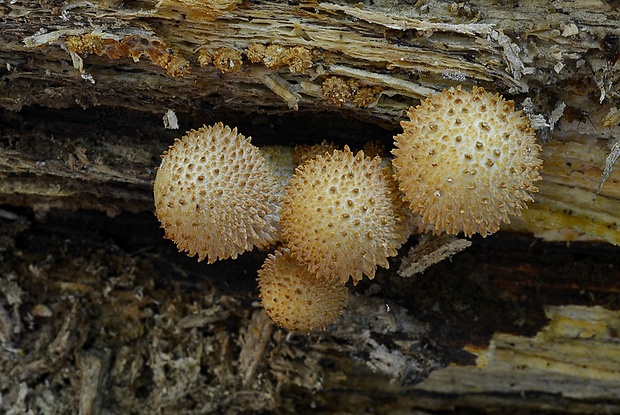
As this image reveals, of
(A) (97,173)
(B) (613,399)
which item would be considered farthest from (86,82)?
(B) (613,399)

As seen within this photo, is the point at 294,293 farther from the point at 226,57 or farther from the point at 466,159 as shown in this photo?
the point at 226,57

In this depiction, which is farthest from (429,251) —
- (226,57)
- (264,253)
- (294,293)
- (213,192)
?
(226,57)

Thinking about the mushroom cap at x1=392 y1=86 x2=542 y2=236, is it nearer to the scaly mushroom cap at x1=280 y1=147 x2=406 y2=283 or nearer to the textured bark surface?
the scaly mushroom cap at x1=280 y1=147 x2=406 y2=283

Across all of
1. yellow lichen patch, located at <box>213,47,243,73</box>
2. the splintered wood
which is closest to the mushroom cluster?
→ the splintered wood

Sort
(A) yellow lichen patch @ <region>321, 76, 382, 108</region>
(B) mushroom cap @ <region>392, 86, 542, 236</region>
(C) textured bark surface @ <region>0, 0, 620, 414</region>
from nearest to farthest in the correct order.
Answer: (B) mushroom cap @ <region>392, 86, 542, 236</region> < (C) textured bark surface @ <region>0, 0, 620, 414</region> < (A) yellow lichen patch @ <region>321, 76, 382, 108</region>

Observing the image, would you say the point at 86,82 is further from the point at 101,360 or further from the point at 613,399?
the point at 613,399

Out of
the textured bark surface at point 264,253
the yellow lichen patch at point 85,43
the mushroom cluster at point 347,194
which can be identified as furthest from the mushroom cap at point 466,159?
the yellow lichen patch at point 85,43

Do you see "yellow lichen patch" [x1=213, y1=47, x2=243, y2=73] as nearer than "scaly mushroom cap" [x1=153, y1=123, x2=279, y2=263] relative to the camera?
No
